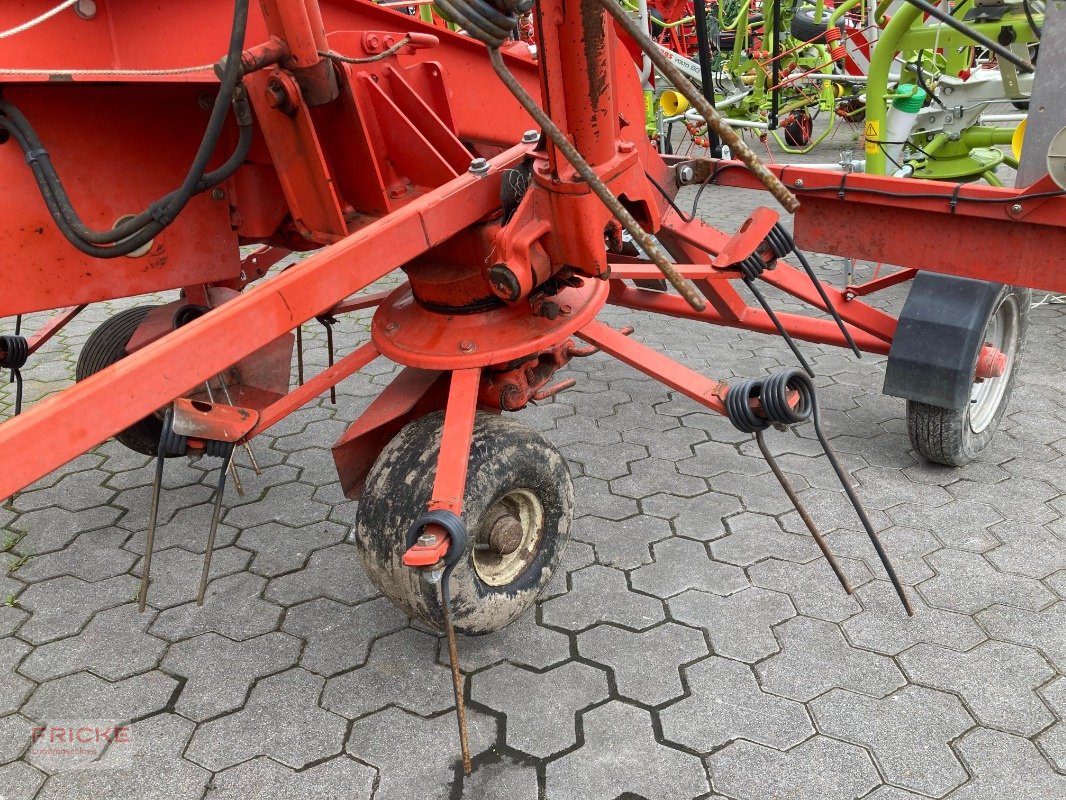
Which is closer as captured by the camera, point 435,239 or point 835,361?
point 435,239

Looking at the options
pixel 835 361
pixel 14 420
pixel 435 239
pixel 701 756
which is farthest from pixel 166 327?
pixel 835 361

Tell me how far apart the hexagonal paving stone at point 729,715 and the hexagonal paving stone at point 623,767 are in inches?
2.2

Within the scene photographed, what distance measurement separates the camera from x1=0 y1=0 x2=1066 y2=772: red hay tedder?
1843 millimetres

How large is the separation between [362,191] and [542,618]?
4.37ft

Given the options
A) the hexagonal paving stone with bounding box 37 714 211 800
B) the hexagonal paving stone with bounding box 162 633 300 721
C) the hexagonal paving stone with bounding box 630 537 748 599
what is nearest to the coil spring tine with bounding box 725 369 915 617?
the hexagonal paving stone with bounding box 630 537 748 599

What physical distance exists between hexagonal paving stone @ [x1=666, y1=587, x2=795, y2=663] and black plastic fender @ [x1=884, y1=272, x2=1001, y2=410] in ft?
3.11

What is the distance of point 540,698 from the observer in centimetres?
223

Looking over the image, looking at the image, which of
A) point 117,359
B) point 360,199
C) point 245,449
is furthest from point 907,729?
point 117,359

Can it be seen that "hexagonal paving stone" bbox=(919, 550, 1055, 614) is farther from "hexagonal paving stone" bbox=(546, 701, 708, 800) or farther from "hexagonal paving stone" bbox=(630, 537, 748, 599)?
"hexagonal paving stone" bbox=(546, 701, 708, 800)

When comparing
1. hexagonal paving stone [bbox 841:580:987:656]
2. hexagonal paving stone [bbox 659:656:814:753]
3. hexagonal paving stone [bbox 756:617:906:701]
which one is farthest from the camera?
hexagonal paving stone [bbox 841:580:987:656]

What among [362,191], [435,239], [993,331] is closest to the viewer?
[435,239]

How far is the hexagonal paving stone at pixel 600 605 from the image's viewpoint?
2512 mm

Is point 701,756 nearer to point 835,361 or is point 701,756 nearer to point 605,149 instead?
point 605,149

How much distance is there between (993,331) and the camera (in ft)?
10.7
